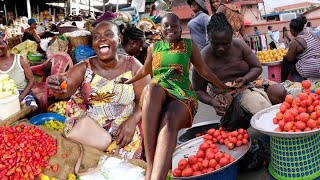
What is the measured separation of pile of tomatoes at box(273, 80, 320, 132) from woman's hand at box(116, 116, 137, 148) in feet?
3.76

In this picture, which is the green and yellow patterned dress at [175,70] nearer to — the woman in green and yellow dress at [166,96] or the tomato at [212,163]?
the woman in green and yellow dress at [166,96]

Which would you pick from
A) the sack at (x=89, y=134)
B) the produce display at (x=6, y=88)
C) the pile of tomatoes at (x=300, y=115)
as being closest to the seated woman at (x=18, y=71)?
the produce display at (x=6, y=88)

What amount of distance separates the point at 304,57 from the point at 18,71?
380cm

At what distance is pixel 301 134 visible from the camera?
111 inches

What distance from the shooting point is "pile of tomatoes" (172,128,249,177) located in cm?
295

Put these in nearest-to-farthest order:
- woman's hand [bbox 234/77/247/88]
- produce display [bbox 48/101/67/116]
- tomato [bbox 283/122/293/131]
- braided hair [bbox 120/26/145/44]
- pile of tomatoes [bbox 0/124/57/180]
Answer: pile of tomatoes [bbox 0/124/57/180] → tomato [bbox 283/122/293/131] → woman's hand [bbox 234/77/247/88] → produce display [bbox 48/101/67/116] → braided hair [bbox 120/26/145/44]

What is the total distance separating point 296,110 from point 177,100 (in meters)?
1.14

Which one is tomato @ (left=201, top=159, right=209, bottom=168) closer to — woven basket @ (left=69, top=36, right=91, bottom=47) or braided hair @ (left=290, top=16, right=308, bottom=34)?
woven basket @ (left=69, top=36, right=91, bottom=47)

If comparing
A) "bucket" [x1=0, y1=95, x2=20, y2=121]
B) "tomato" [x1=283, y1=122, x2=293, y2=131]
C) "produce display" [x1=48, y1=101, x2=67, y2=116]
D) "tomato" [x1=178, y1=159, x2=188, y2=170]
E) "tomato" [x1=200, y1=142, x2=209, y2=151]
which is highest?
"bucket" [x1=0, y1=95, x2=20, y2=121]

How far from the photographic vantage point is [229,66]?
12.3 feet

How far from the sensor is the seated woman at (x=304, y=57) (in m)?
5.14

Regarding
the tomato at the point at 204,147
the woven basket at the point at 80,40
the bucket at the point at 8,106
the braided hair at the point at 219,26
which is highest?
the braided hair at the point at 219,26

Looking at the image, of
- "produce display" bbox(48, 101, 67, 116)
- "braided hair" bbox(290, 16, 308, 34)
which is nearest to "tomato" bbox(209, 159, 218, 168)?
"produce display" bbox(48, 101, 67, 116)

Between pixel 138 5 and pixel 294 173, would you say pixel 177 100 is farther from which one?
pixel 138 5
